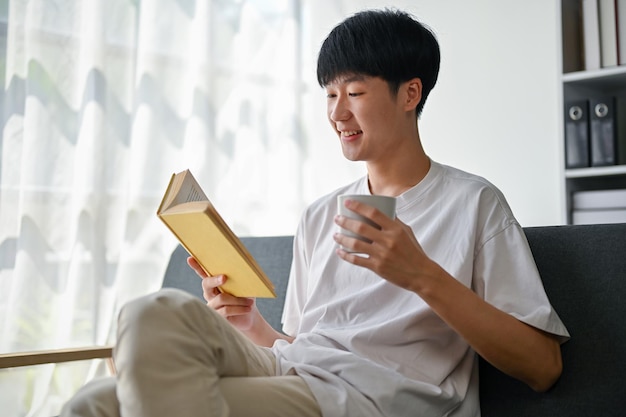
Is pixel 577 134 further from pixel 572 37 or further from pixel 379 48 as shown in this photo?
pixel 379 48

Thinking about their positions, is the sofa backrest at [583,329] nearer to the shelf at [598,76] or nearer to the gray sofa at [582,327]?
the gray sofa at [582,327]

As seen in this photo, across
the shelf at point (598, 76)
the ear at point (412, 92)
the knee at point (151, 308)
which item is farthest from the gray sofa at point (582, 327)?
the shelf at point (598, 76)

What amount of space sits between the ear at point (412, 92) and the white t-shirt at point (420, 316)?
14 centimetres

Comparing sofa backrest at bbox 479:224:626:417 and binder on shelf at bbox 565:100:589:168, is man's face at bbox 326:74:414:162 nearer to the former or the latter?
sofa backrest at bbox 479:224:626:417

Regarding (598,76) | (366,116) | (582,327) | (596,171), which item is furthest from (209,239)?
(598,76)

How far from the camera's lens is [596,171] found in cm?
252

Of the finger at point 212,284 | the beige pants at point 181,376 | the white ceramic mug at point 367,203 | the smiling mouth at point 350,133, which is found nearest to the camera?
the beige pants at point 181,376

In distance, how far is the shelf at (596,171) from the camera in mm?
2479

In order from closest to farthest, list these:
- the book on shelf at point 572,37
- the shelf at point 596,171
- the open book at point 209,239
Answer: the open book at point 209,239
the shelf at point 596,171
the book on shelf at point 572,37

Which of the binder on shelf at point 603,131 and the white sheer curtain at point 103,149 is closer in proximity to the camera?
the white sheer curtain at point 103,149

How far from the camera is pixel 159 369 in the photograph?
39.4 inches

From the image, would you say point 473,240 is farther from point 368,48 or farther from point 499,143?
point 499,143

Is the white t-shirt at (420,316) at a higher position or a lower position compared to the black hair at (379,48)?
lower

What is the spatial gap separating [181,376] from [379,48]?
2.65 ft
